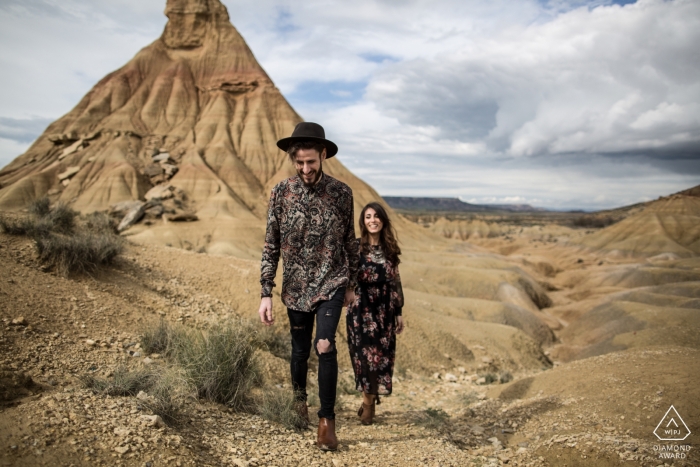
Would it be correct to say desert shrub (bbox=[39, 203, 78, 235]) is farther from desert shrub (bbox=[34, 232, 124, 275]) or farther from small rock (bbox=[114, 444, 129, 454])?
small rock (bbox=[114, 444, 129, 454])

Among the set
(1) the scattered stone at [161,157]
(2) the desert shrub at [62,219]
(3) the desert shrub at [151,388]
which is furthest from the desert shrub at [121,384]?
→ (1) the scattered stone at [161,157]

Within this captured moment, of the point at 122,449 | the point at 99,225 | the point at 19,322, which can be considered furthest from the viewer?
the point at 99,225

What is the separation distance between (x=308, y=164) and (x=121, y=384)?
2.17m

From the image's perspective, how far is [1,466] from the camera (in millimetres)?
2141

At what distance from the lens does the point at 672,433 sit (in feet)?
12.1

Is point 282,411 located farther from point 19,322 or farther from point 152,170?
point 152,170

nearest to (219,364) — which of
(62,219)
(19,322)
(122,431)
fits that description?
Answer: (122,431)

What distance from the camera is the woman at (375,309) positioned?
4449 millimetres

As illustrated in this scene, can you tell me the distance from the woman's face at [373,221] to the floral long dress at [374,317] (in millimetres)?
190

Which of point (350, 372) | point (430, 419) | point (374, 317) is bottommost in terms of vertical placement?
point (350, 372)

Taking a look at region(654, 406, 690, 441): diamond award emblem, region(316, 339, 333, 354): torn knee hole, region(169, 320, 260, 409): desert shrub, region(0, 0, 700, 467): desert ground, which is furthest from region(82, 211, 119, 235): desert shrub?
region(654, 406, 690, 441): diamond award emblem

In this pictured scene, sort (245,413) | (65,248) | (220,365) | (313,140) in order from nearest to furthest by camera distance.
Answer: (313,140) → (245,413) → (220,365) → (65,248)

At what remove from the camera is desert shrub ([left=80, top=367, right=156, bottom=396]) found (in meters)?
3.17

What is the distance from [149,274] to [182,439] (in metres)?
5.35
